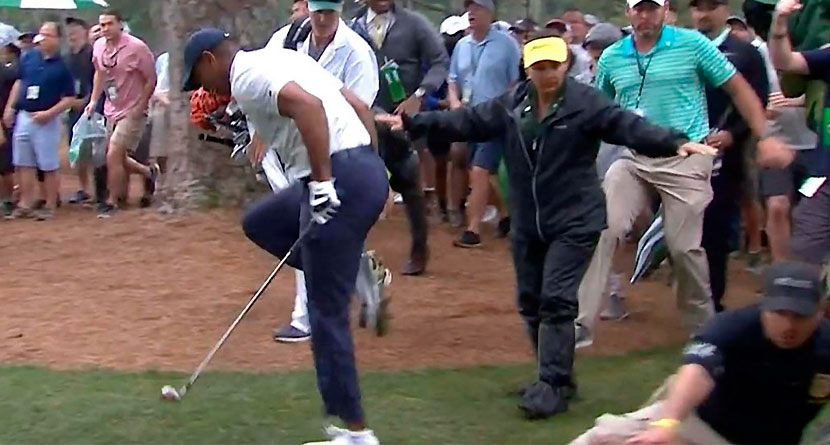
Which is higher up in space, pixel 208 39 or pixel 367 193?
pixel 208 39

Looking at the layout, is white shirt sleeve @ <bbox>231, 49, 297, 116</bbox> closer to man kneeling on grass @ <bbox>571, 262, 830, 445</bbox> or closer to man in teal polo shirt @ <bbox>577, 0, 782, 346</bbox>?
man kneeling on grass @ <bbox>571, 262, 830, 445</bbox>

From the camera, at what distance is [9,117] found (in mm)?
13523

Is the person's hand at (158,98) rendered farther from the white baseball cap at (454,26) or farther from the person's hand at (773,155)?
the person's hand at (773,155)

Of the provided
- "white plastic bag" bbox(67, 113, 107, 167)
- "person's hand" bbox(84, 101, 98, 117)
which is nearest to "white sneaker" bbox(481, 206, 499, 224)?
"white plastic bag" bbox(67, 113, 107, 167)

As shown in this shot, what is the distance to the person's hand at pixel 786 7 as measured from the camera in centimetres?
617

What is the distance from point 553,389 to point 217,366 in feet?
6.15

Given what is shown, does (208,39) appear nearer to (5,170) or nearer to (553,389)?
(553,389)

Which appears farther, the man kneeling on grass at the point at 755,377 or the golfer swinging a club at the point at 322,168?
the golfer swinging a club at the point at 322,168

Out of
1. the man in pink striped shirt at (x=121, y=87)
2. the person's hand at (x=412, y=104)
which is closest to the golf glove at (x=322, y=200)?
the person's hand at (x=412, y=104)

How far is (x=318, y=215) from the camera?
18.0 ft

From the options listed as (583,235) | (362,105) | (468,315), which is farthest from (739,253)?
(362,105)

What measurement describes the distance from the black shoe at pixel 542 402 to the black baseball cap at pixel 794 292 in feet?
6.54

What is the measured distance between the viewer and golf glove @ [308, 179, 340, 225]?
546 cm

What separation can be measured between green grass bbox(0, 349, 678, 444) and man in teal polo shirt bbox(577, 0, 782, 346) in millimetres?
583
